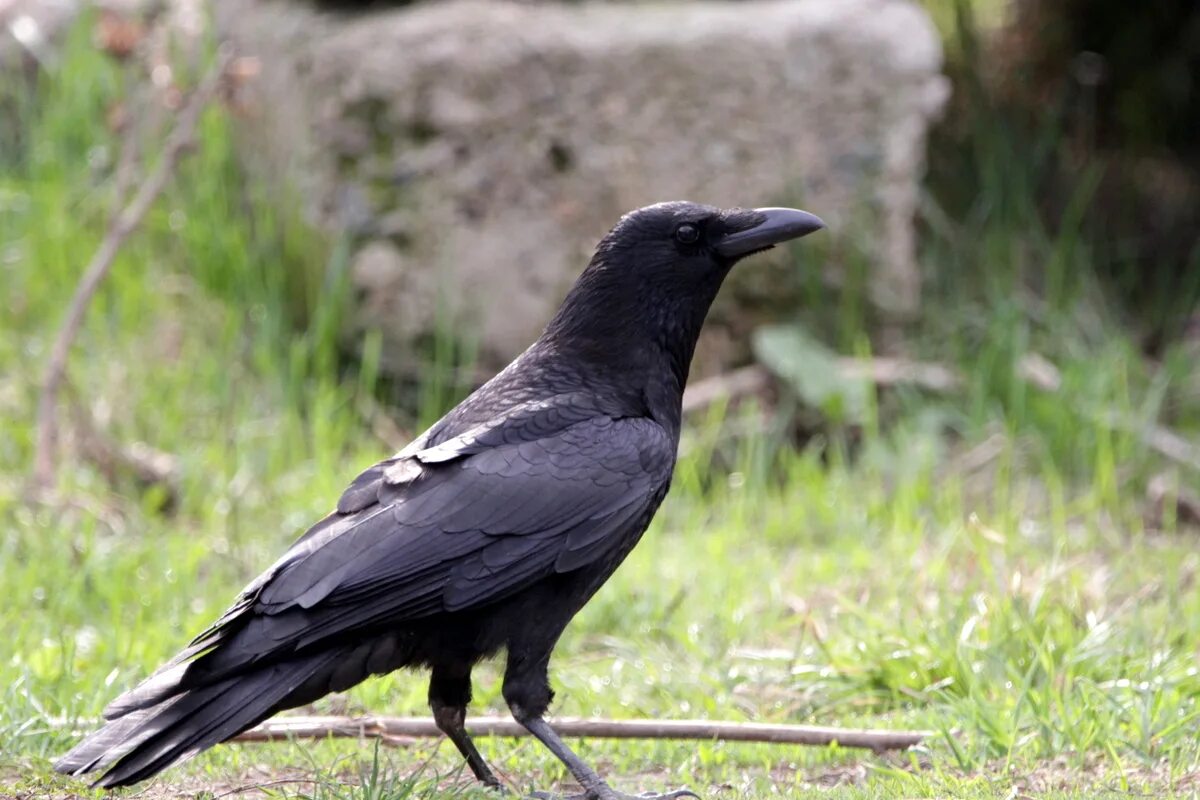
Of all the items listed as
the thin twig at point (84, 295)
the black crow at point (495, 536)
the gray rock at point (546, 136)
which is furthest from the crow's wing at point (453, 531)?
the gray rock at point (546, 136)

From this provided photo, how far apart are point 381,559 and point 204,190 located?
423 cm

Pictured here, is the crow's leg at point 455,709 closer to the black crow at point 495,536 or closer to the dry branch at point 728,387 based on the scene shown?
the black crow at point 495,536

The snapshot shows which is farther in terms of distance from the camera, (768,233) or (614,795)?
(768,233)

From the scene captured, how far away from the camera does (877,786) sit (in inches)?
144

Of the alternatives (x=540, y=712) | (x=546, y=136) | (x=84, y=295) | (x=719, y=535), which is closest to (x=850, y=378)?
(x=719, y=535)

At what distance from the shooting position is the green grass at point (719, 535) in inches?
155

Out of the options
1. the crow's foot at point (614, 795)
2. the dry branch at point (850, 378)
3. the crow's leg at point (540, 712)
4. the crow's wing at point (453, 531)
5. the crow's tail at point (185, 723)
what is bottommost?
the dry branch at point (850, 378)

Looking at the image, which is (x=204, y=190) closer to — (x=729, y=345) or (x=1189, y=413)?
(x=729, y=345)

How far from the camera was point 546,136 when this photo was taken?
699cm

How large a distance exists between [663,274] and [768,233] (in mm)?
297

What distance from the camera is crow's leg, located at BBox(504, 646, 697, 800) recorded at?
3.67m

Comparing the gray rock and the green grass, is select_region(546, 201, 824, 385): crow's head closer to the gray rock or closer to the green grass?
the green grass

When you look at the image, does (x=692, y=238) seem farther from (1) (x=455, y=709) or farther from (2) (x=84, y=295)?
(2) (x=84, y=295)

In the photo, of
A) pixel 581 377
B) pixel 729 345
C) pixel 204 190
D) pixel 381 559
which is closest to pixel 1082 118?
pixel 729 345
